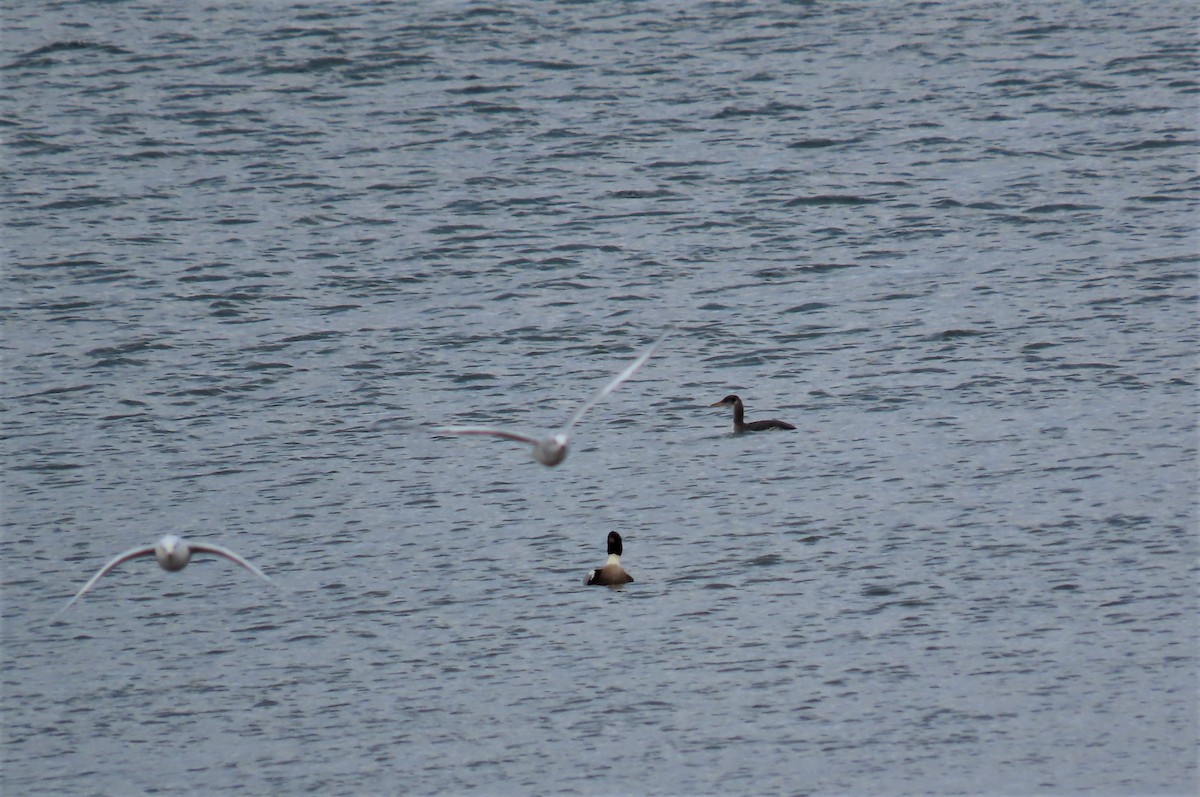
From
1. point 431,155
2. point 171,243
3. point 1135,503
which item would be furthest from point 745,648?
point 431,155

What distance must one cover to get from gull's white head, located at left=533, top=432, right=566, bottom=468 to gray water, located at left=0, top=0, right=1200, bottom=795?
7.25 ft

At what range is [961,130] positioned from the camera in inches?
1496

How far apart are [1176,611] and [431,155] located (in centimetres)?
2271

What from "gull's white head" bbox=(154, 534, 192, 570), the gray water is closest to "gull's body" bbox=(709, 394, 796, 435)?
the gray water

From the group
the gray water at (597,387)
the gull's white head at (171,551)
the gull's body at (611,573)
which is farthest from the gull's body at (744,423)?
the gull's white head at (171,551)

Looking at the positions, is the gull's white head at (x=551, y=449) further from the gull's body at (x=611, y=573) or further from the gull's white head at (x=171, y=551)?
the gull's body at (x=611, y=573)

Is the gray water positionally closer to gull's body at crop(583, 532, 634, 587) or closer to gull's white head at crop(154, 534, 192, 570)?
gull's body at crop(583, 532, 634, 587)

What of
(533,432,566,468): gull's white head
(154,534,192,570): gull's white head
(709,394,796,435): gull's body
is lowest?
(709,394,796,435): gull's body

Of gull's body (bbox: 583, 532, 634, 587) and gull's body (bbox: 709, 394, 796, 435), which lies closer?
gull's body (bbox: 583, 532, 634, 587)

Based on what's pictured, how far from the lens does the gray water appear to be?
16844mm

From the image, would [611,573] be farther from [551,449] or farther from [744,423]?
[744,423]

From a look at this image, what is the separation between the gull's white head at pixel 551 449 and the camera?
16250 millimetres

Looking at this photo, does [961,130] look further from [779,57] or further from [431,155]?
[431,155]

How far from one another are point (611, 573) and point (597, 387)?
23.0 ft
